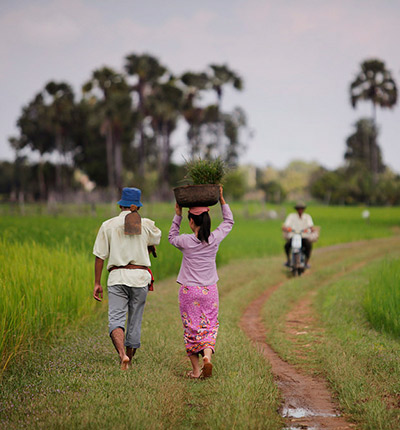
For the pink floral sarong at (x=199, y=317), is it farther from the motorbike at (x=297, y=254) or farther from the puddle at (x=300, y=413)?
the motorbike at (x=297, y=254)

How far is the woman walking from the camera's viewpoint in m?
5.15

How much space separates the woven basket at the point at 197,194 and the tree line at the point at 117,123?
37.6 m

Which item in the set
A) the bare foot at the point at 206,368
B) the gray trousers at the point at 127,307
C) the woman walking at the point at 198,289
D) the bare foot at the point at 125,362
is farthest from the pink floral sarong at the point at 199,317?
the bare foot at the point at 125,362

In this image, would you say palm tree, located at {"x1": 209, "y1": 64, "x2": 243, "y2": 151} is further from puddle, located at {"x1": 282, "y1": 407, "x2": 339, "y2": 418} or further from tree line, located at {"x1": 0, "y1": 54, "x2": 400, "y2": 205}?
puddle, located at {"x1": 282, "y1": 407, "x2": 339, "y2": 418}

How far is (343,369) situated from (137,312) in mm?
2332

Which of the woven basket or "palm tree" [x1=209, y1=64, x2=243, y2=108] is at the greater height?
"palm tree" [x1=209, y1=64, x2=243, y2=108]

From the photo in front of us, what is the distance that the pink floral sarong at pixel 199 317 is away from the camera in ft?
16.8

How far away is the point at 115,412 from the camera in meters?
4.07

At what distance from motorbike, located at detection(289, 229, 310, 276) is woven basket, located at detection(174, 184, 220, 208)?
764cm

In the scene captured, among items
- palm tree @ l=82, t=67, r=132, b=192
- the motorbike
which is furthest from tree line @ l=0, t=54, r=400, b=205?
the motorbike

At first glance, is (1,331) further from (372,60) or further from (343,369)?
(372,60)

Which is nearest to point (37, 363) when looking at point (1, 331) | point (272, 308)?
point (1, 331)

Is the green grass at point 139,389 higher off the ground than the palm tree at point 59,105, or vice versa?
the palm tree at point 59,105

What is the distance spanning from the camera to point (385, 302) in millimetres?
7547
